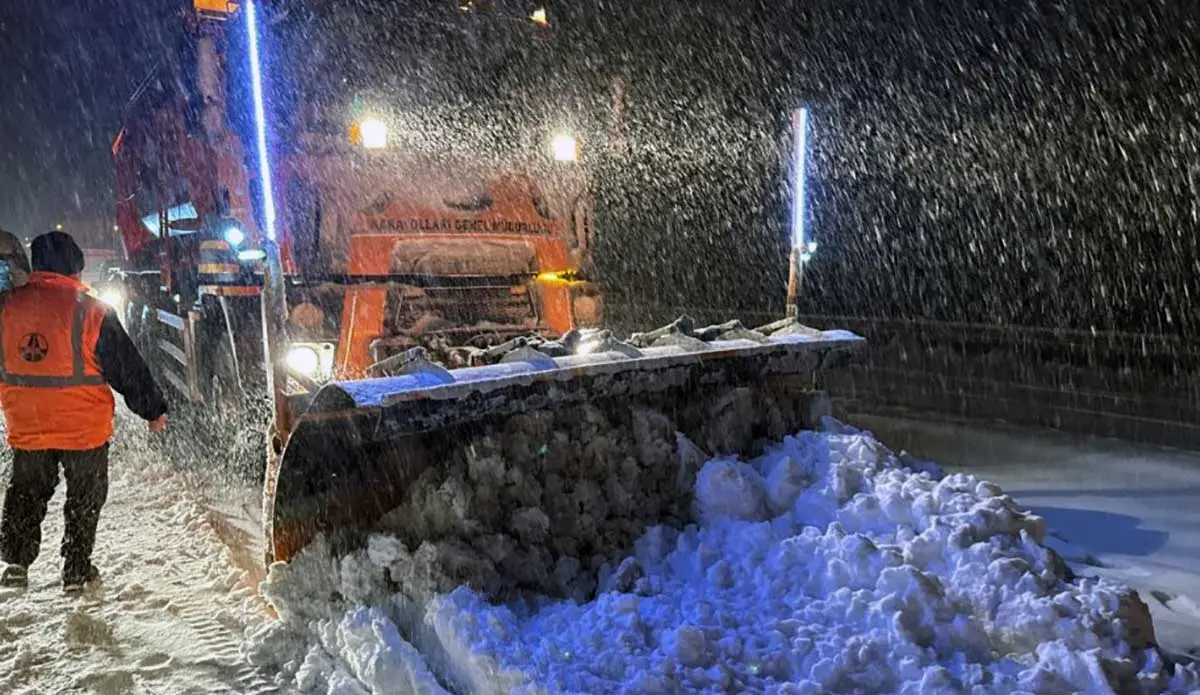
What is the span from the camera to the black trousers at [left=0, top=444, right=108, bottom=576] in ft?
12.9

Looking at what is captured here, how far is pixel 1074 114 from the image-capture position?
1402 cm

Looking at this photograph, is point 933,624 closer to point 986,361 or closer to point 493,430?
point 493,430

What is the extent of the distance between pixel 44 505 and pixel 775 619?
3.36m

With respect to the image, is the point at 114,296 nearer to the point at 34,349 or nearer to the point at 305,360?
the point at 305,360

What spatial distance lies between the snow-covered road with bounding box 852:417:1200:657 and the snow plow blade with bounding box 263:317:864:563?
2.45 metres

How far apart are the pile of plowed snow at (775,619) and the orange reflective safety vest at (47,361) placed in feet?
4.76

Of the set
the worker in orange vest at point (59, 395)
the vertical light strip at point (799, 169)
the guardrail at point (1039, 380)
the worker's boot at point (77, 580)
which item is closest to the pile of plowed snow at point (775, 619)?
the worker's boot at point (77, 580)

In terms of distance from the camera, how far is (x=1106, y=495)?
5.83 m

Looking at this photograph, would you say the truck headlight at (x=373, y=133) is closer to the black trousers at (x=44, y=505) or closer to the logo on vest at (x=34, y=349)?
the logo on vest at (x=34, y=349)

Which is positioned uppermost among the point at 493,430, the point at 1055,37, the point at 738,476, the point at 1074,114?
the point at 1055,37

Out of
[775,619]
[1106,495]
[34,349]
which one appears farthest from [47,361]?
[1106,495]

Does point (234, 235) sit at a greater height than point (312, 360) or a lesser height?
greater

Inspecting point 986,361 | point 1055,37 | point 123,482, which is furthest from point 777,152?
point 123,482

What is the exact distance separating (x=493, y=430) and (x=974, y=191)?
14.7 m
